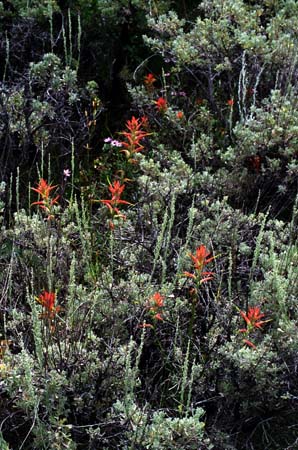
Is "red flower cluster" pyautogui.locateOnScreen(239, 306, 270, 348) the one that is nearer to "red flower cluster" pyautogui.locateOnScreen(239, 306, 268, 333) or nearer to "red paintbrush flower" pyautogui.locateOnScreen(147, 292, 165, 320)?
"red flower cluster" pyautogui.locateOnScreen(239, 306, 268, 333)

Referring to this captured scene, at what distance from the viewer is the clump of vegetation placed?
2.62 metres

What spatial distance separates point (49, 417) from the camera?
2.43 m

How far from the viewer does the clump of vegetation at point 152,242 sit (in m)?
2.62

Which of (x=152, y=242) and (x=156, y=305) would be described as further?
(x=152, y=242)

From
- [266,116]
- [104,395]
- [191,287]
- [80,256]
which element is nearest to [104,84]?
[266,116]

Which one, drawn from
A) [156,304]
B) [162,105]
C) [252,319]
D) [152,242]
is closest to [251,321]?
[252,319]

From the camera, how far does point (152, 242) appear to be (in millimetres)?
3174

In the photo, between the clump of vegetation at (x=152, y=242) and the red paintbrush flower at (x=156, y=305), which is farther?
the red paintbrush flower at (x=156, y=305)

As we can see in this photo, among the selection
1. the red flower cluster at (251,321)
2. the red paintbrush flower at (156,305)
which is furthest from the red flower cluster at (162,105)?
the red flower cluster at (251,321)

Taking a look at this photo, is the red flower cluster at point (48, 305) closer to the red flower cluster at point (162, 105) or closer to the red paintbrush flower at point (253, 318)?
the red paintbrush flower at point (253, 318)

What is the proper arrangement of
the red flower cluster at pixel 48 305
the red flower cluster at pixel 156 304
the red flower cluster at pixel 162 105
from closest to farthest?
1. the red flower cluster at pixel 48 305
2. the red flower cluster at pixel 156 304
3. the red flower cluster at pixel 162 105

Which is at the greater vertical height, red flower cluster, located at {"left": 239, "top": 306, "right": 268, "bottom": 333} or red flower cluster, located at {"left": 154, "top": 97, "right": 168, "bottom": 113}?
red flower cluster, located at {"left": 154, "top": 97, "right": 168, "bottom": 113}

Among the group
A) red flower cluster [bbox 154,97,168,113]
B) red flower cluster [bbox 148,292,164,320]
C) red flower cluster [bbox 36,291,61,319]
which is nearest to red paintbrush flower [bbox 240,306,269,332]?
red flower cluster [bbox 148,292,164,320]

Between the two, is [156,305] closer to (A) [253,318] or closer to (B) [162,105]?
(A) [253,318]
